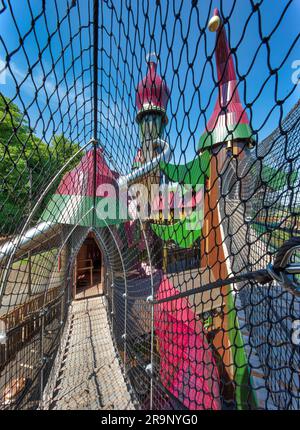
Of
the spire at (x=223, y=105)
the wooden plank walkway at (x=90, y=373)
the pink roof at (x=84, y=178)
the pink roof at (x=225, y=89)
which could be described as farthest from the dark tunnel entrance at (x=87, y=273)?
the pink roof at (x=225, y=89)

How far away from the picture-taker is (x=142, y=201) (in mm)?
1645

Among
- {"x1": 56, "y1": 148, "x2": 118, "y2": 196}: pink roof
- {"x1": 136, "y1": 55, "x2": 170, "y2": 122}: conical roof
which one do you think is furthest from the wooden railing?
{"x1": 136, "y1": 55, "x2": 170, "y2": 122}: conical roof

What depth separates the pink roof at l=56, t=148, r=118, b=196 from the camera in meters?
1.67

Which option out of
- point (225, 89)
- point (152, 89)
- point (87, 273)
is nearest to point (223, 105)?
point (225, 89)

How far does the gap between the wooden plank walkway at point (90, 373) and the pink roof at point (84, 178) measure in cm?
123

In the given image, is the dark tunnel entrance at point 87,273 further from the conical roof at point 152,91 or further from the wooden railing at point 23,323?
the conical roof at point 152,91

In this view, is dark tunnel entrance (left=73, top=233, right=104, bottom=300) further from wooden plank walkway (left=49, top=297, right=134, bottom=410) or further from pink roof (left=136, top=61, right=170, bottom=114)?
pink roof (left=136, top=61, right=170, bottom=114)

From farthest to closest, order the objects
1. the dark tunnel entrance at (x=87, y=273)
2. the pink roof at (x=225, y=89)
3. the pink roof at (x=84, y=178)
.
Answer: the dark tunnel entrance at (x=87, y=273), the pink roof at (x=84, y=178), the pink roof at (x=225, y=89)

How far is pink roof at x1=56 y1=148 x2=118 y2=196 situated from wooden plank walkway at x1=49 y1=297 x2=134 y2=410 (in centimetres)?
123

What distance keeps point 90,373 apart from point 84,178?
1.37 m

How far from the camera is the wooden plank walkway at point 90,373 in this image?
1.05 m

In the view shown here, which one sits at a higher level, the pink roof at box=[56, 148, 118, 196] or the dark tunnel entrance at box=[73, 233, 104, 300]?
the pink roof at box=[56, 148, 118, 196]

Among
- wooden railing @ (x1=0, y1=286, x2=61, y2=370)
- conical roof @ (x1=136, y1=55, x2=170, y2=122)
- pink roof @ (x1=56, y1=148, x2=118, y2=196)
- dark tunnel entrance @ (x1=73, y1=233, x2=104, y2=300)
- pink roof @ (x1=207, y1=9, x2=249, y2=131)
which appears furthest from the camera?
dark tunnel entrance @ (x1=73, y1=233, x2=104, y2=300)
